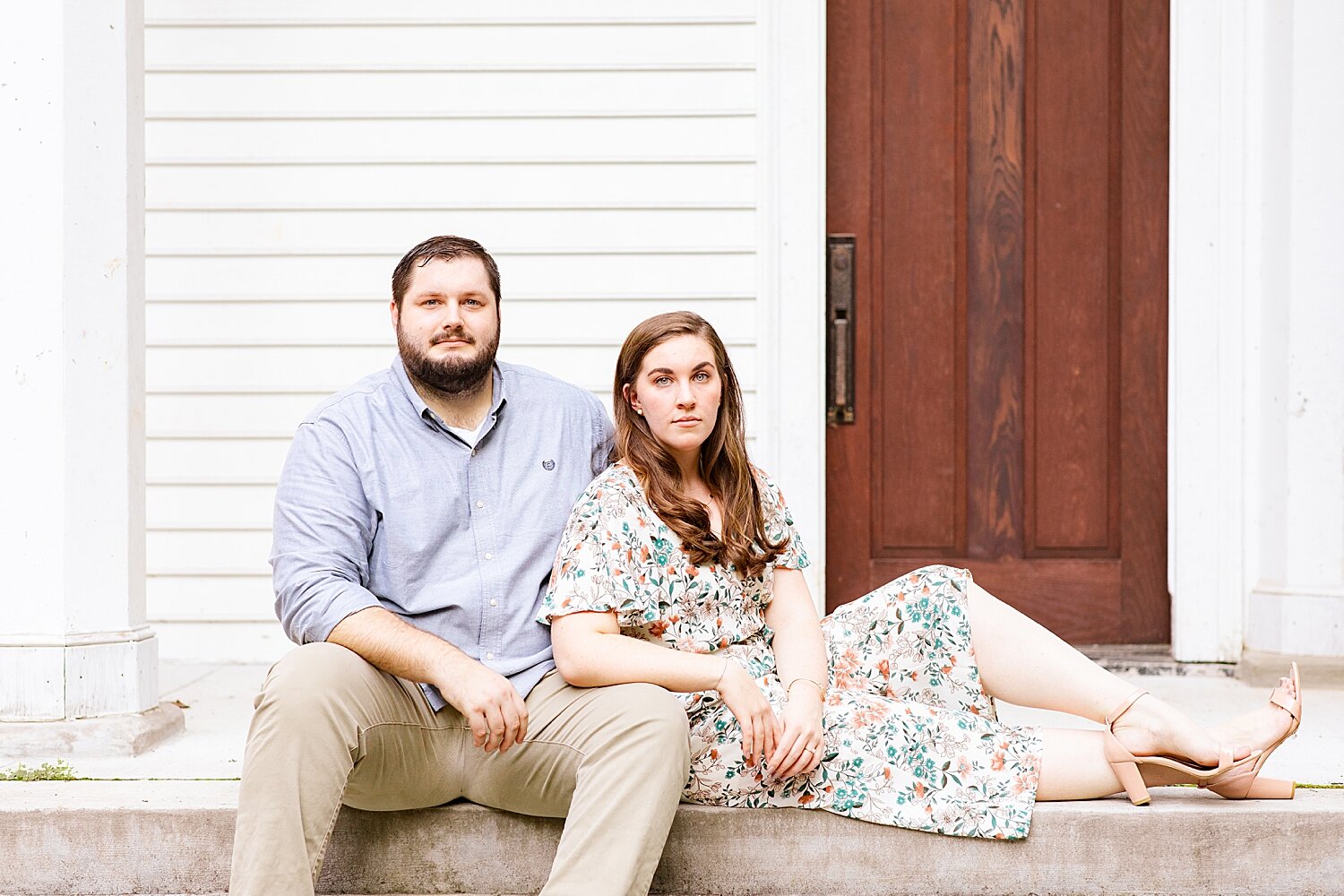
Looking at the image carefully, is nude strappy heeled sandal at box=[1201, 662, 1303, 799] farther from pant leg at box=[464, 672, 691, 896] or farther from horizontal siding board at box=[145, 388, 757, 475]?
horizontal siding board at box=[145, 388, 757, 475]

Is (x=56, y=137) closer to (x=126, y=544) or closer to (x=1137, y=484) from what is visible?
(x=126, y=544)

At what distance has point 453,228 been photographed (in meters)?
4.04

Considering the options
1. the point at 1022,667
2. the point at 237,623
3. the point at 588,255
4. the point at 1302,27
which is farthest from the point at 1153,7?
the point at 237,623

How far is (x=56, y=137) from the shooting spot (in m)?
2.89

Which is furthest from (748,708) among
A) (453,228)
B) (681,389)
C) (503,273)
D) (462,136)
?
(462,136)

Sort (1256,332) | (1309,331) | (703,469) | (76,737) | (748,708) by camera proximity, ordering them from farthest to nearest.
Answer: (1256,332) → (1309,331) → (76,737) → (703,469) → (748,708)

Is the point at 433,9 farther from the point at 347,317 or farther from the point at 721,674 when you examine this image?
the point at 721,674

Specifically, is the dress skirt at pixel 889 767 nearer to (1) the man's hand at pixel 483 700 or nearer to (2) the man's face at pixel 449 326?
(1) the man's hand at pixel 483 700

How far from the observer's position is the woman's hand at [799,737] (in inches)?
86.4

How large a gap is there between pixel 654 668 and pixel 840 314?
2071mm

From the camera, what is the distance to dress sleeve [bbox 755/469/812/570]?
2.46 metres

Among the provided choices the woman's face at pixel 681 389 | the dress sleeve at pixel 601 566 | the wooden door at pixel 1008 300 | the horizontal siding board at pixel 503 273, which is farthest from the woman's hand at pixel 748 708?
the horizontal siding board at pixel 503 273

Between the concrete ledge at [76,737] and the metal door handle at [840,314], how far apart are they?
2235 mm

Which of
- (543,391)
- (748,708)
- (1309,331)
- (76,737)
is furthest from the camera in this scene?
(1309,331)
